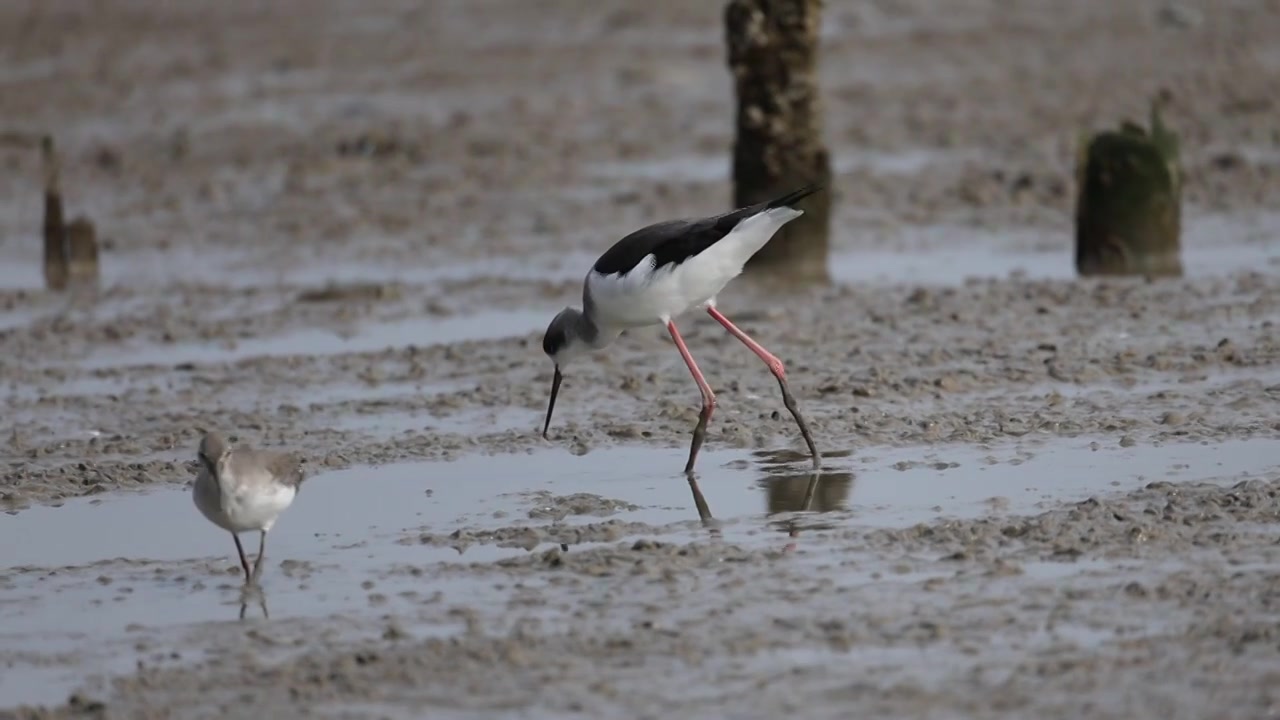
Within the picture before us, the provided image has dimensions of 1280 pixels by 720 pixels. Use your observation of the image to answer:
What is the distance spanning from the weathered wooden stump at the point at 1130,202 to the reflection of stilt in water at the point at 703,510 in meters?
5.15

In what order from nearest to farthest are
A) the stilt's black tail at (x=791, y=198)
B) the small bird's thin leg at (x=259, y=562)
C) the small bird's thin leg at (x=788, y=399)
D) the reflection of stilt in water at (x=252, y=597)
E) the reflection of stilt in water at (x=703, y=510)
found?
the reflection of stilt in water at (x=252, y=597), the small bird's thin leg at (x=259, y=562), the reflection of stilt in water at (x=703, y=510), the stilt's black tail at (x=791, y=198), the small bird's thin leg at (x=788, y=399)

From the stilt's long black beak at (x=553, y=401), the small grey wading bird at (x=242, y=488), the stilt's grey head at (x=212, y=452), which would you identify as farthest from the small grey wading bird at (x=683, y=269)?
the stilt's grey head at (x=212, y=452)

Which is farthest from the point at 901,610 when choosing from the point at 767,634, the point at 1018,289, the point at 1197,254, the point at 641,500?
the point at 1197,254

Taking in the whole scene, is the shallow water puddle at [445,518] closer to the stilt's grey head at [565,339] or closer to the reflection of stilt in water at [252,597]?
the reflection of stilt in water at [252,597]

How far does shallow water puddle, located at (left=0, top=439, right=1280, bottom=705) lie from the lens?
7.05 meters

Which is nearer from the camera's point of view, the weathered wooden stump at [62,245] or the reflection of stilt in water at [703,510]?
the reflection of stilt in water at [703,510]

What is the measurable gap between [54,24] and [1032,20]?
12193 mm

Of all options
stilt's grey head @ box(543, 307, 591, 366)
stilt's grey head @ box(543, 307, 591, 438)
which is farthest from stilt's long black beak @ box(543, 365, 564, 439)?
stilt's grey head @ box(543, 307, 591, 366)

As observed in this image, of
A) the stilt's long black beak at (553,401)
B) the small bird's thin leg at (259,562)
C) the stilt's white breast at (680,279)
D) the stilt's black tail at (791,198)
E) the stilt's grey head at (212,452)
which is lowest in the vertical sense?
the small bird's thin leg at (259,562)

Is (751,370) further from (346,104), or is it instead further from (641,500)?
(346,104)

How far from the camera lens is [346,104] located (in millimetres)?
21891

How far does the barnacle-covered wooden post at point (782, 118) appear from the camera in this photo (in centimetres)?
1386

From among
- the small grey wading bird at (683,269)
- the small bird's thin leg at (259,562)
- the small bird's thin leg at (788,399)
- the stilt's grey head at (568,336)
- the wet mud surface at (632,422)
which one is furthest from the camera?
the stilt's grey head at (568,336)

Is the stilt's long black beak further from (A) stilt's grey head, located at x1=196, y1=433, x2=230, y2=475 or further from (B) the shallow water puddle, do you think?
(A) stilt's grey head, located at x1=196, y1=433, x2=230, y2=475
